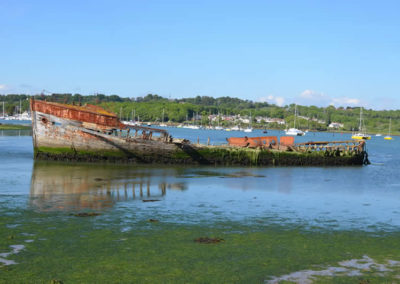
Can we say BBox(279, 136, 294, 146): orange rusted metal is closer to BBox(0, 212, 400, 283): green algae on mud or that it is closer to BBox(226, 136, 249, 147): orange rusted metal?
BBox(226, 136, 249, 147): orange rusted metal

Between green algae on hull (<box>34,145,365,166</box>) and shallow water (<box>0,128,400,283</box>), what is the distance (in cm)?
660

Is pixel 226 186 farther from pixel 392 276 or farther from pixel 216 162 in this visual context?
pixel 392 276

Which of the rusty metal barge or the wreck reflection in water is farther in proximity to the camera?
the rusty metal barge

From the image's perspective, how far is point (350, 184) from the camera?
121 feet

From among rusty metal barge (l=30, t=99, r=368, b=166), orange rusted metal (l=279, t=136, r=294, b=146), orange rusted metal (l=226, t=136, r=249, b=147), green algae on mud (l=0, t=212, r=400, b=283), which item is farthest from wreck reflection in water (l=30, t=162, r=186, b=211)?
orange rusted metal (l=279, t=136, r=294, b=146)

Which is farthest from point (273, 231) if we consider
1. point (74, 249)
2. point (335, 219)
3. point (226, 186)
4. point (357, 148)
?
point (357, 148)

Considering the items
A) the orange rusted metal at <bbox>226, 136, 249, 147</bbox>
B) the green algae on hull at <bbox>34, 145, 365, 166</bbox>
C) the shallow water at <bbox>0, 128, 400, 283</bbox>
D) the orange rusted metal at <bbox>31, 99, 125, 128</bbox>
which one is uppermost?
the orange rusted metal at <bbox>31, 99, 125, 128</bbox>

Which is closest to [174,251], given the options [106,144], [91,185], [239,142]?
[91,185]

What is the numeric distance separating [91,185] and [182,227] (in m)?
11.7

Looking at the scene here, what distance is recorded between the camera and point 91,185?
28.6 metres

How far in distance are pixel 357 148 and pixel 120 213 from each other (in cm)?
4112

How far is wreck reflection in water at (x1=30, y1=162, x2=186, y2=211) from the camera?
22.8 m

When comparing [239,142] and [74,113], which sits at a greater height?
[74,113]

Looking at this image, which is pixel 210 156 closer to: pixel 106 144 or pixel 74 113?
pixel 106 144
